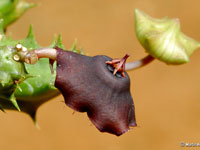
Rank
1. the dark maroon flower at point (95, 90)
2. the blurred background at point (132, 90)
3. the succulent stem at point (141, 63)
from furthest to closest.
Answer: the blurred background at point (132, 90) < the succulent stem at point (141, 63) < the dark maroon flower at point (95, 90)

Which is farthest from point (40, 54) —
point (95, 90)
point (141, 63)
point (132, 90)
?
point (132, 90)

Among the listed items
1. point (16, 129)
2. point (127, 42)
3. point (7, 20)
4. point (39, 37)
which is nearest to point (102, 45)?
point (127, 42)

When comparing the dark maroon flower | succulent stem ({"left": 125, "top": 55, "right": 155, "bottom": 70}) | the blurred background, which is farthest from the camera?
the blurred background

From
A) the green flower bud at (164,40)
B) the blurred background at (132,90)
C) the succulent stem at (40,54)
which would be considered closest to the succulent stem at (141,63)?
the green flower bud at (164,40)

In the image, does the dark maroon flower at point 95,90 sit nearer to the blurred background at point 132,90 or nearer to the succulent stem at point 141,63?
the succulent stem at point 141,63

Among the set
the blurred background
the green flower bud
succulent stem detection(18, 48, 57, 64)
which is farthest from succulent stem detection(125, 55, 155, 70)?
the blurred background

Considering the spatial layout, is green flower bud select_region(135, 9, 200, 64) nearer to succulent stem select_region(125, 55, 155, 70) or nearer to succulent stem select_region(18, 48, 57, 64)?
succulent stem select_region(125, 55, 155, 70)
